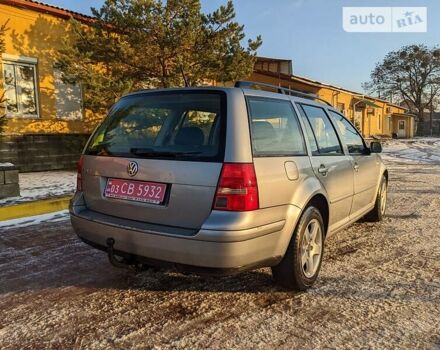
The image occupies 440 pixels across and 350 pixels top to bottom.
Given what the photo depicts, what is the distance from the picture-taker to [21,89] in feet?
38.4

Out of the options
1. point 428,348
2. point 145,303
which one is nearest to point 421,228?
point 428,348

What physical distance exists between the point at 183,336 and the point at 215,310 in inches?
17.0

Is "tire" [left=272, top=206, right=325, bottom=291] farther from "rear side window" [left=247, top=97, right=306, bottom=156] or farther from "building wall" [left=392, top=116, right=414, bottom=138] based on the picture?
"building wall" [left=392, top=116, right=414, bottom=138]

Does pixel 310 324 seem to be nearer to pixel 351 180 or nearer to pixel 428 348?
pixel 428 348

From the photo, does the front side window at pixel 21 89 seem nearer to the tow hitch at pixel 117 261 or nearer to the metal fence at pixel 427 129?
the tow hitch at pixel 117 261

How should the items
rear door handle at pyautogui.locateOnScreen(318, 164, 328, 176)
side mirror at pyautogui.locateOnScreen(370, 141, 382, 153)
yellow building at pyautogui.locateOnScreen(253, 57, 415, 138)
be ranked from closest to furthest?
rear door handle at pyautogui.locateOnScreen(318, 164, 328, 176)
side mirror at pyautogui.locateOnScreen(370, 141, 382, 153)
yellow building at pyautogui.locateOnScreen(253, 57, 415, 138)

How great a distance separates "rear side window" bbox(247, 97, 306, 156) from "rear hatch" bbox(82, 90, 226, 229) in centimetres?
27

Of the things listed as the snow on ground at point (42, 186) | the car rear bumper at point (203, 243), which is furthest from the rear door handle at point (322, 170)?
the snow on ground at point (42, 186)

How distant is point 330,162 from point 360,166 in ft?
3.28

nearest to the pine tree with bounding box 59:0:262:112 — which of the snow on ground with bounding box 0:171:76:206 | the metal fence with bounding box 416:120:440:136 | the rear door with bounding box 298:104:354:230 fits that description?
the snow on ground with bounding box 0:171:76:206

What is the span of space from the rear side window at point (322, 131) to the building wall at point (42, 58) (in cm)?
974

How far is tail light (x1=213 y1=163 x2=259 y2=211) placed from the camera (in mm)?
2717

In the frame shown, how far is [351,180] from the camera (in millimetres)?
4359

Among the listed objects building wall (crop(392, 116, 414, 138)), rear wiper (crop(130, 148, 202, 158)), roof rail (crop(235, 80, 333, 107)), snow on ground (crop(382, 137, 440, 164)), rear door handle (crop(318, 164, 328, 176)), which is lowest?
snow on ground (crop(382, 137, 440, 164))
